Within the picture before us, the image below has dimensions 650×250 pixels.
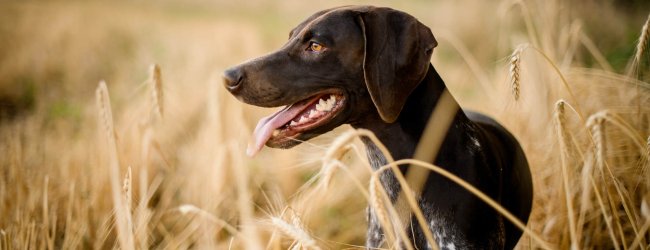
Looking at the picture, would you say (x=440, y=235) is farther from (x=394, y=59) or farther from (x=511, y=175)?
(x=394, y=59)

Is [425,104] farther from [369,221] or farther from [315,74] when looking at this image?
[369,221]

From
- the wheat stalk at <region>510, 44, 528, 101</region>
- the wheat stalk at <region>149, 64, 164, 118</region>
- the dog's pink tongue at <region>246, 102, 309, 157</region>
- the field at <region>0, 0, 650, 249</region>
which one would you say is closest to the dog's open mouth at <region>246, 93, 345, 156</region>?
the dog's pink tongue at <region>246, 102, 309, 157</region>

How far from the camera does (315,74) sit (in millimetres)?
2441

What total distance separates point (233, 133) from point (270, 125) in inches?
99.6

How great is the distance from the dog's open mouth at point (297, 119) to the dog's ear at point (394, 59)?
0.20 m

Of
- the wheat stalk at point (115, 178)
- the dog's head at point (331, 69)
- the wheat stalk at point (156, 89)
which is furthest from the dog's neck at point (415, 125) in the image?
the wheat stalk at point (115, 178)

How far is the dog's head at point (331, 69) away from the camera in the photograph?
7.78ft

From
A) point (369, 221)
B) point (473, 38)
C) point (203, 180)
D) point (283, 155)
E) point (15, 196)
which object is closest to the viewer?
point (369, 221)

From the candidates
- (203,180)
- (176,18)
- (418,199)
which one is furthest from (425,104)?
(176,18)

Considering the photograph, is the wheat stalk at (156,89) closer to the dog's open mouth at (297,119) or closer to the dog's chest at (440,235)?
the dog's open mouth at (297,119)

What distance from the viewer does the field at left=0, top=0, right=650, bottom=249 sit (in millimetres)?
2141

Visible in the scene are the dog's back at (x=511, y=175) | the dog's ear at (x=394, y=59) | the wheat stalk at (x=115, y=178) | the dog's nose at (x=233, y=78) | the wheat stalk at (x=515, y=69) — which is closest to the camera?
the wheat stalk at (x=115, y=178)

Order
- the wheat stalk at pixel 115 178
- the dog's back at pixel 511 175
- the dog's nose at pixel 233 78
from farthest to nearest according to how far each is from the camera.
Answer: the dog's back at pixel 511 175
the dog's nose at pixel 233 78
the wheat stalk at pixel 115 178

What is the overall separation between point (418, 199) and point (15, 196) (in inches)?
99.2
